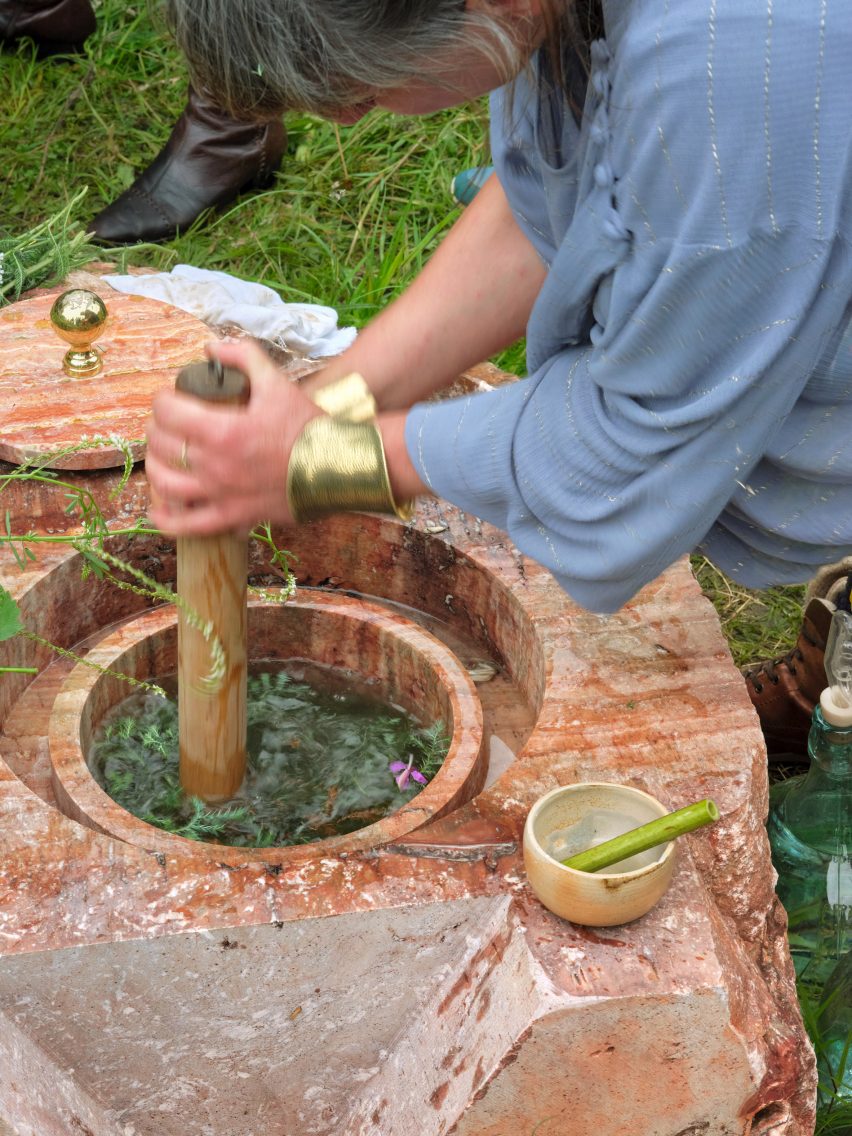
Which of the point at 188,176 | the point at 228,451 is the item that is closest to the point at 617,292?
the point at 228,451

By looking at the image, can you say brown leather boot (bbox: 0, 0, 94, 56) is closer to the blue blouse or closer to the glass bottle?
the blue blouse

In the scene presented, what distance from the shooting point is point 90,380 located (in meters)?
2.80

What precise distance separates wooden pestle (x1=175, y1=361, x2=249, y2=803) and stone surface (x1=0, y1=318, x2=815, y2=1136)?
280 mm

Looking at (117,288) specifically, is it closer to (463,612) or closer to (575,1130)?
(463,612)

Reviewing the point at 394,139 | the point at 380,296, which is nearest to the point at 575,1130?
the point at 380,296

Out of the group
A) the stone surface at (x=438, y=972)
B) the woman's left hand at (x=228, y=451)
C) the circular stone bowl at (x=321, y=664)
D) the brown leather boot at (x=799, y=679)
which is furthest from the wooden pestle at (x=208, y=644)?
the brown leather boot at (x=799, y=679)

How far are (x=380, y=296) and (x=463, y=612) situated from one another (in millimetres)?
1958

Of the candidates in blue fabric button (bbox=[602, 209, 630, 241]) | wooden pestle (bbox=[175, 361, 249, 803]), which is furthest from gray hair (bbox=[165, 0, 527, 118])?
wooden pestle (bbox=[175, 361, 249, 803])

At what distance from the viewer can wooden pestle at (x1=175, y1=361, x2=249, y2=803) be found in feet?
6.07

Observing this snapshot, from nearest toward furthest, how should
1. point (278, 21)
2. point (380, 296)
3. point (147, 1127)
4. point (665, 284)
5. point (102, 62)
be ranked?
point (278, 21) → point (665, 284) → point (147, 1127) → point (380, 296) → point (102, 62)

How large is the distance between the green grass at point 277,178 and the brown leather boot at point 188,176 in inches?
3.3

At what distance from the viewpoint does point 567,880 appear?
1.77 metres

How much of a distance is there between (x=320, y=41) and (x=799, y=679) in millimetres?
2119

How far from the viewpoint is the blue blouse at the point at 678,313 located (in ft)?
4.67
